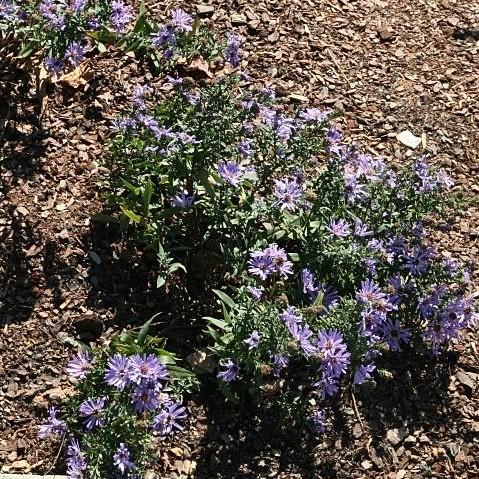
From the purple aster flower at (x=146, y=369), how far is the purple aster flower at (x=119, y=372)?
25 mm

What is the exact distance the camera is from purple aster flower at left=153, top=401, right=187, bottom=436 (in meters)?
3.54

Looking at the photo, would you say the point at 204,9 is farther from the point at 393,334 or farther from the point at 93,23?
the point at 393,334

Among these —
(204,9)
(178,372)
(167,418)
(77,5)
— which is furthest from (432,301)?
(204,9)

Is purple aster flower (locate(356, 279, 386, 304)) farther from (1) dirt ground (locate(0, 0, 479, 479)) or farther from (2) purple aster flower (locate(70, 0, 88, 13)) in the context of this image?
(2) purple aster flower (locate(70, 0, 88, 13))

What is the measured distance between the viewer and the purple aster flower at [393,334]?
4.11m

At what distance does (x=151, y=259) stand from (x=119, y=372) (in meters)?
1.00

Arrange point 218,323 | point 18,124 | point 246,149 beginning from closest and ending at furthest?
point 218,323
point 246,149
point 18,124

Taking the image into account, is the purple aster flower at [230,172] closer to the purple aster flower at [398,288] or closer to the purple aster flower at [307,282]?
the purple aster flower at [307,282]

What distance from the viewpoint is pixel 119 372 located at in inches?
135

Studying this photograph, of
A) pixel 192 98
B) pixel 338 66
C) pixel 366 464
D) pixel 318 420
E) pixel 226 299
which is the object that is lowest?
pixel 366 464

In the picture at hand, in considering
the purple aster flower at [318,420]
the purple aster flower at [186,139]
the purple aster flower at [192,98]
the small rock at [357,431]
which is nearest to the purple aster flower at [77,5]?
the purple aster flower at [192,98]

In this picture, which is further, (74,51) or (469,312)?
(74,51)

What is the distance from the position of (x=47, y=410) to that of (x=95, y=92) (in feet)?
6.46

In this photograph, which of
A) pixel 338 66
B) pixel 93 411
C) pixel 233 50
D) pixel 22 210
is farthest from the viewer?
pixel 338 66
